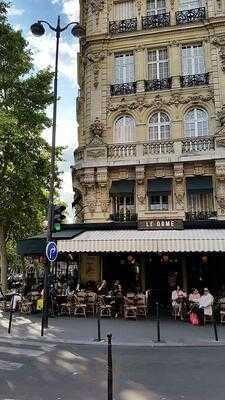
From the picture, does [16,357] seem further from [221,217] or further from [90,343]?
[221,217]

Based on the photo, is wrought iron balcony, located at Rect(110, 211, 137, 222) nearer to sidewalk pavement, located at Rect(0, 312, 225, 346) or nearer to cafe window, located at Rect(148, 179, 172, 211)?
cafe window, located at Rect(148, 179, 172, 211)

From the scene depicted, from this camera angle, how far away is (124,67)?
71.7ft

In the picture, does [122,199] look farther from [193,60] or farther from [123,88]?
[193,60]

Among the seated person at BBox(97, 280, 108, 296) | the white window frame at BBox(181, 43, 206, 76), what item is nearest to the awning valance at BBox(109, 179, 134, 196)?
the seated person at BBox(97, 280, 108, 296)

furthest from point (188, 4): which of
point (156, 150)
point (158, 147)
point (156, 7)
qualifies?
point (156, 150)

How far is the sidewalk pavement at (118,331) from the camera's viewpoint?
1138cm

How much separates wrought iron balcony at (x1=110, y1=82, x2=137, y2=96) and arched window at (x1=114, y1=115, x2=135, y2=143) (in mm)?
1231

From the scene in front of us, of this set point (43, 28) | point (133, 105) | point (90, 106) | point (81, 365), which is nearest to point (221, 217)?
point (133, 105)

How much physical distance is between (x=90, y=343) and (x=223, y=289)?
8689 millimetres

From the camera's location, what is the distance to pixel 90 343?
11078mm

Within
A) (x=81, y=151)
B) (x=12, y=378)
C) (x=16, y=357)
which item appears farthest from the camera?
(x=81, y=151)

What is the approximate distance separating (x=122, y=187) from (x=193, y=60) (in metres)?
7.21

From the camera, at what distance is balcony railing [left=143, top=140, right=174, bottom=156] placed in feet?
65.2

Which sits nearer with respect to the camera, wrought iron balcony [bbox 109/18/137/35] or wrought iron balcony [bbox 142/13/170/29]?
wrought iron balcony [bbox 142/13/170/29]
